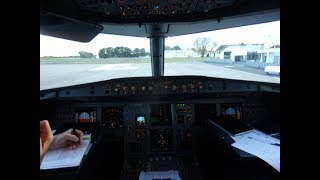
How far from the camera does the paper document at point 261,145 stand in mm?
1553

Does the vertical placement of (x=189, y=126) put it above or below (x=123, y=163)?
above

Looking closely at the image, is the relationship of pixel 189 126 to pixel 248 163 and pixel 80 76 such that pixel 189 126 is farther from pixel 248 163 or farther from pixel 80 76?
pixel 80 76

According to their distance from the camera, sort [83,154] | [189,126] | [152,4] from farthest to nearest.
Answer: [189,126] → [152,4] → [83,154]

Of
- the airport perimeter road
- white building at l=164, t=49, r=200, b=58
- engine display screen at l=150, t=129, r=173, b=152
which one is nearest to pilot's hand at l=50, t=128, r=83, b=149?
engine display screen at l=150, t=129, r=173, b=152

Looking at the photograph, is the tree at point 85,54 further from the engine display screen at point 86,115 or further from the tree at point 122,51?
the engine display screen at point 86,115

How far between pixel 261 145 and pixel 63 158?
1.32 meters

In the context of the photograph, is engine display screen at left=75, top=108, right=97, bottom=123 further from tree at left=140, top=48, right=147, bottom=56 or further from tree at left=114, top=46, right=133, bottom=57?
tree at left=140, top=48, right=147, bottom=56

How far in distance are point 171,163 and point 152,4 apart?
1680mm

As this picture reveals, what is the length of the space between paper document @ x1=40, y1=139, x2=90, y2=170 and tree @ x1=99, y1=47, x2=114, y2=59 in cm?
157

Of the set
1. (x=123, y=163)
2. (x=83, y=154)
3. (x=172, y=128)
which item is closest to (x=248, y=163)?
(x=83, y=154)

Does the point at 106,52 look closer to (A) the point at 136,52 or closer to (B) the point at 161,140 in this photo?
(A) the point at 136,52

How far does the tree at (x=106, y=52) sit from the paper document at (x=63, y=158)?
5.16ft
